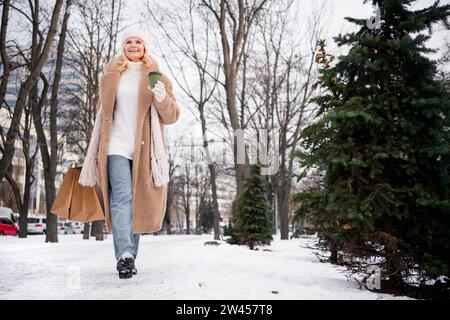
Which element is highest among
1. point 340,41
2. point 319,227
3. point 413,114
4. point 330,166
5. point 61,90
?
point 61,90

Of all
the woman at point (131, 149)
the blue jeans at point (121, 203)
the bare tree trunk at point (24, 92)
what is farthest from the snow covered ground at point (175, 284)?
the bare tree trunk at point (24, 92)

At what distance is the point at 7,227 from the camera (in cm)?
3173

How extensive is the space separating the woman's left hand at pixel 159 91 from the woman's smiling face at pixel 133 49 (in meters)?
0.56

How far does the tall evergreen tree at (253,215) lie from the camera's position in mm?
12641

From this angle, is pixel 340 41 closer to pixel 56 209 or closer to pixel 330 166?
pixel 330 166

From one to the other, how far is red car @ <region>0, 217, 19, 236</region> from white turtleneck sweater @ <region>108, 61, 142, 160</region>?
3201 cm

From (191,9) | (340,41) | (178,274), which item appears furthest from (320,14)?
(178,274)

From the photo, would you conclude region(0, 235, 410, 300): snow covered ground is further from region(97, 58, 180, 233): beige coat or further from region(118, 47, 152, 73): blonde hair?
region(118, 47, 152, 73): blonde hair

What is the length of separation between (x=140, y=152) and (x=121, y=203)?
1.72 feet

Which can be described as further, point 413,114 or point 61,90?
point 61,90

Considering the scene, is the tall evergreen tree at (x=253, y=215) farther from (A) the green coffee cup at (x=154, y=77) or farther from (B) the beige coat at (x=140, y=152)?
(A) the green coffee cup at (x=154, y=77)

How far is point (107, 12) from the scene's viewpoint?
2003 centimetres

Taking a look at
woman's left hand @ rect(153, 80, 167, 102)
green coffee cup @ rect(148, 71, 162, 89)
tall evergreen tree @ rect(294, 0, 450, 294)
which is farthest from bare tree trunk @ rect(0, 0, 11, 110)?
tall evergreen tree @ rect(294, 0, 450, 294)
